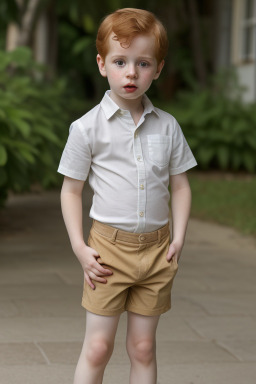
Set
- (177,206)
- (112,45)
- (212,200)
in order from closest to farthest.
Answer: (112,45)
(177,206)
(212,200)

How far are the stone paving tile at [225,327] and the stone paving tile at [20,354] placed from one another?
101 centimetres

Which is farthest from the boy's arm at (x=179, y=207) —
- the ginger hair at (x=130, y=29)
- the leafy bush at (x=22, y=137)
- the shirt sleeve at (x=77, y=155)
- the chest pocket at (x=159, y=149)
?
the leafy bush at (x=22, y=137)

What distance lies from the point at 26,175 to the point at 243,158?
7.97 meters

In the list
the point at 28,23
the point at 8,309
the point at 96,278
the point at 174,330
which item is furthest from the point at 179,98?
the point at 96,278

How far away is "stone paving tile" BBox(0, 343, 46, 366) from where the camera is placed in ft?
13.7

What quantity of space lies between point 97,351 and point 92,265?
1.09 feet

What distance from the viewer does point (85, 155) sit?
316 cm

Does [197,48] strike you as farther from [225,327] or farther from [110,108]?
[110,108]

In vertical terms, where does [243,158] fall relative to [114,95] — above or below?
below

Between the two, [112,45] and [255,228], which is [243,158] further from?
[112,45]

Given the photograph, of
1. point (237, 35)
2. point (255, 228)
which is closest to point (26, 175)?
point (255, 228)

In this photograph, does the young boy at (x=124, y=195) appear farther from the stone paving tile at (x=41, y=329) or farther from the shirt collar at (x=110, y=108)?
the stone paving tile at (x=41, y=329)

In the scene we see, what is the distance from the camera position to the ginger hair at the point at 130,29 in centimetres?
304

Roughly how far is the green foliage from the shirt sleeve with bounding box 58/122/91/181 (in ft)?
37.4
